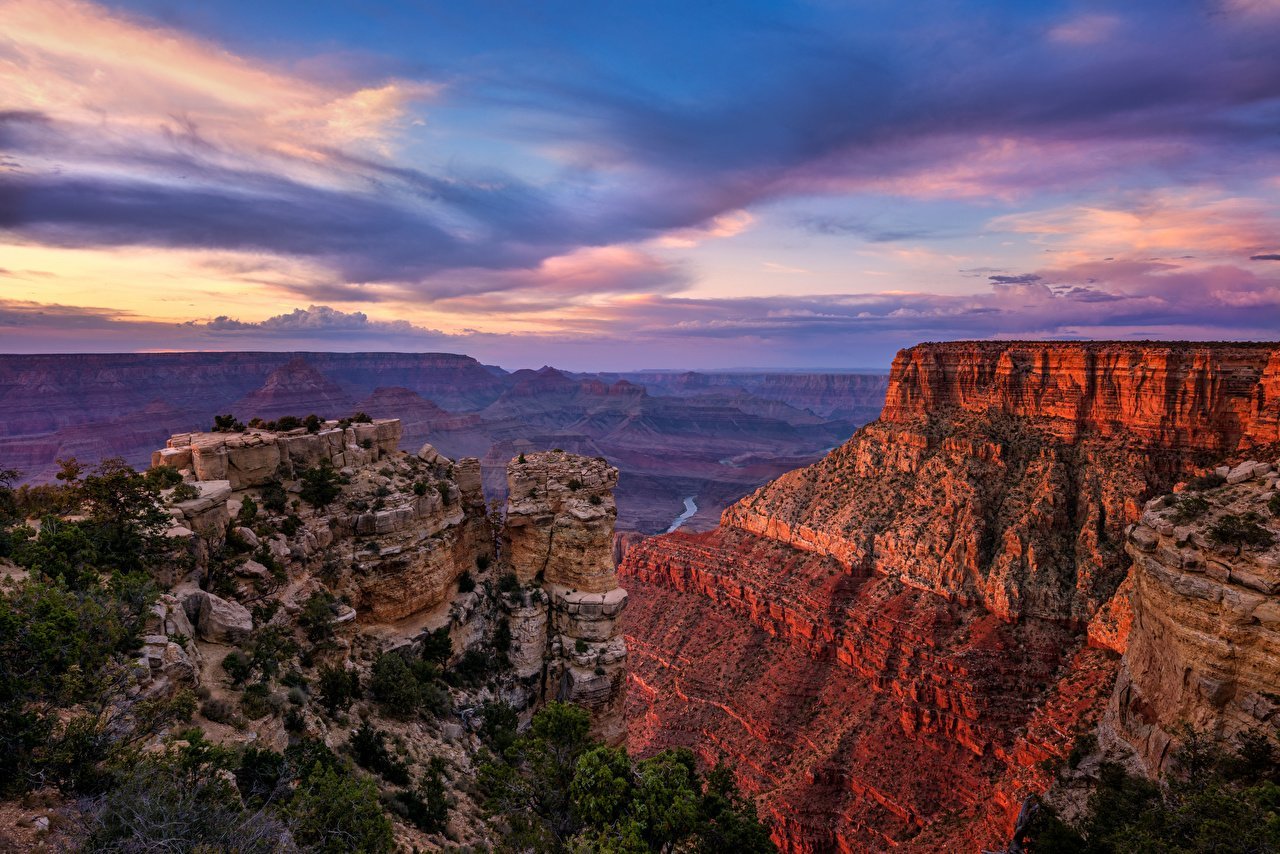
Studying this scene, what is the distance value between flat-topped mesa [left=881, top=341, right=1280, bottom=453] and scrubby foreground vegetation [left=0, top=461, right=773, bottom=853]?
48.1 metres

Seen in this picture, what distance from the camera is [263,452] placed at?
2084 centimetres

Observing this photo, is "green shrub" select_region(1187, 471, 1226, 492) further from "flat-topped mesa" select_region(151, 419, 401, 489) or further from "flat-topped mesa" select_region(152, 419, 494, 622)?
"flat-topped mesa" select_region(151, 419, 401, 489)

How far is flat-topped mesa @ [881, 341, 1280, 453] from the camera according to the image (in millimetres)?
40375

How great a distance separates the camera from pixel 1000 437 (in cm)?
5222

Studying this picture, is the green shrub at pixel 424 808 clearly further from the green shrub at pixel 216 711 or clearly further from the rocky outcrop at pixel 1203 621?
the rocky outcrop at pixel 1203 621

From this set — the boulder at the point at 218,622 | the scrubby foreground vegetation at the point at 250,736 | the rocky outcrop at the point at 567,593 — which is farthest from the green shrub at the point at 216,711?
the rocky outcrop at the point at 567,593

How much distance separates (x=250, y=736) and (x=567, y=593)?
14522mm

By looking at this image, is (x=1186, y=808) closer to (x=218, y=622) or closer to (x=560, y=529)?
(x=560, y=529)

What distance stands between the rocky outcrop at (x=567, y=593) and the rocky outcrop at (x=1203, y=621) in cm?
2161

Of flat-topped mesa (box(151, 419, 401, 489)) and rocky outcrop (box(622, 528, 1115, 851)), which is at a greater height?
flat-topped mesa (box(151, 419, 401, 489))

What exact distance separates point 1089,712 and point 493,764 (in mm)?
36995

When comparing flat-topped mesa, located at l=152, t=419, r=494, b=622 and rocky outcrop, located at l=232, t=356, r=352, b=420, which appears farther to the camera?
rocky outcrop, located at l=232, t=356, r=352, b=420

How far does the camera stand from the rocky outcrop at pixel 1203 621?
62.3 feet

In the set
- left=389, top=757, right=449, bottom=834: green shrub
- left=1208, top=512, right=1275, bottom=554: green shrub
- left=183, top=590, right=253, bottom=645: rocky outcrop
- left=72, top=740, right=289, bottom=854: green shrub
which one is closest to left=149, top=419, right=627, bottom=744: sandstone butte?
left=183, top=590, right=253, bottom=645: rocky outcrop
